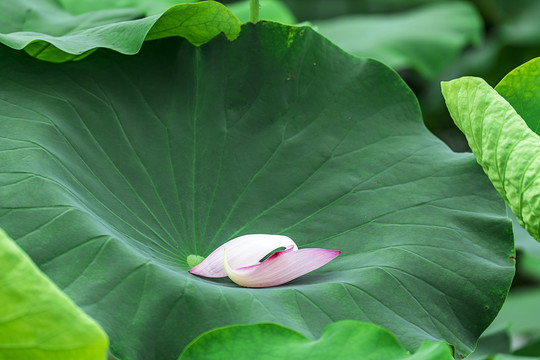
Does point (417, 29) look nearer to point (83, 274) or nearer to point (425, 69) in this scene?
point (425, 69)

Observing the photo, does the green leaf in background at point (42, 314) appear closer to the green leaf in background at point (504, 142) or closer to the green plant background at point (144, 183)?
the green plant background at point (144, 183)

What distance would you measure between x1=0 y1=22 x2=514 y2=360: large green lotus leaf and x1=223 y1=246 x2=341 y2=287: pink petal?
0.05ft

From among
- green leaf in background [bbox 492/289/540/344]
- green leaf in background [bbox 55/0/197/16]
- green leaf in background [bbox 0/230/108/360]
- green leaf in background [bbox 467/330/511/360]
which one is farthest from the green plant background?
green leaf in background [bbox 492/289/540/344]

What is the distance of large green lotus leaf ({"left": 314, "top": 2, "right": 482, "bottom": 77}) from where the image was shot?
7.02ft

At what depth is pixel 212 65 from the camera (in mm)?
764

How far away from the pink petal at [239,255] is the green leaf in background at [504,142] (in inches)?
8.2

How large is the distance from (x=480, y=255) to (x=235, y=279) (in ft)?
0.82

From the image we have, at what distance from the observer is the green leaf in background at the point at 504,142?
570 millimetres

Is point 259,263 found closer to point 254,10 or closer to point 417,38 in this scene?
point 254,10

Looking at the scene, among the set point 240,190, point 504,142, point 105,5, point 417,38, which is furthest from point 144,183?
point 417,38

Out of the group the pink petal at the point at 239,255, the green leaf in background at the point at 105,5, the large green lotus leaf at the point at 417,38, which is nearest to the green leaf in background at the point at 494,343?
the pink petal at the point at 239,255

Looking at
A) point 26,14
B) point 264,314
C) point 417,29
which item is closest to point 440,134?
point 417,29

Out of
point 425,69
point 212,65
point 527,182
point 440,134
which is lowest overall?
point 440,134

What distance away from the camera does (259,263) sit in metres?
0.60
